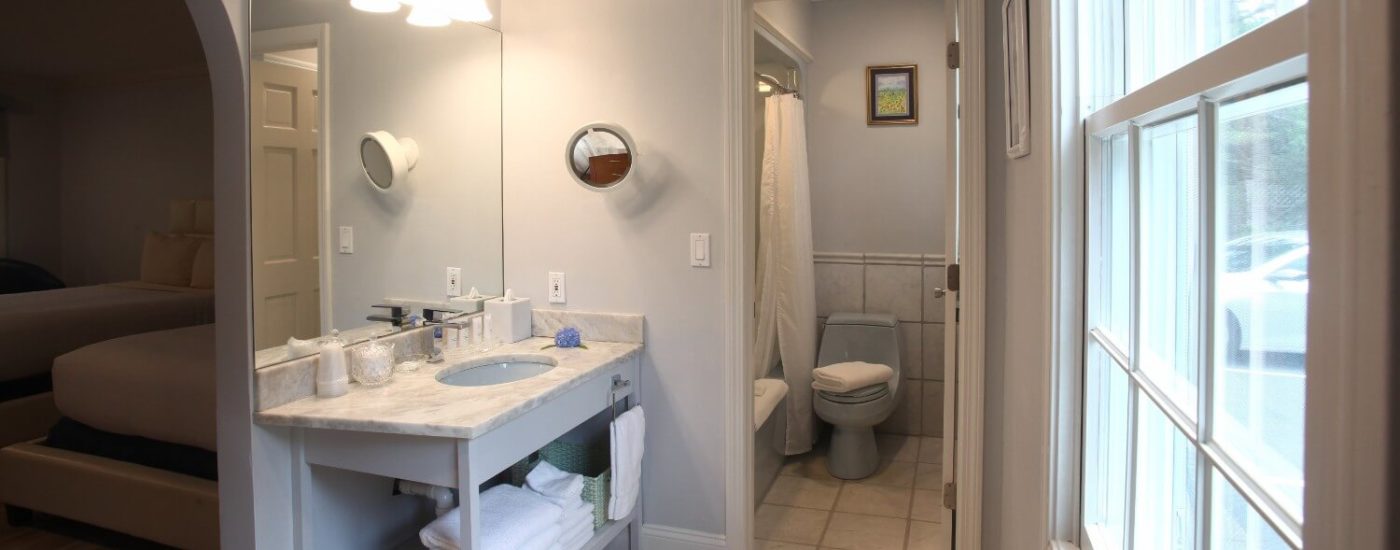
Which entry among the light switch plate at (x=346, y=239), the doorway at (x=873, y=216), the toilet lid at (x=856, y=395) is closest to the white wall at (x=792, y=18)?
the doorway at (x=873, y=216)

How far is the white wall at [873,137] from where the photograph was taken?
13.5 feet

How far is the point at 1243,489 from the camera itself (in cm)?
69

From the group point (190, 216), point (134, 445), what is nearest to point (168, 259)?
point (190, 216)

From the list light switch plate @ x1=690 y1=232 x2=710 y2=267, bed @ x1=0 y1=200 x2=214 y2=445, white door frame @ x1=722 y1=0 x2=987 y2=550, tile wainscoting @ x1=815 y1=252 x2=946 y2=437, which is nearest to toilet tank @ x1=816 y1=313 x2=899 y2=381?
tile wainscoting @ x1=815 y1=252 x2=946 y2=437

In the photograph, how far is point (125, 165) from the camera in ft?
8.75

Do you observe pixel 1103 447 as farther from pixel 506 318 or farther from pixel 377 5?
pixel 377 5

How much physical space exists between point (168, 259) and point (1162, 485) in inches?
118

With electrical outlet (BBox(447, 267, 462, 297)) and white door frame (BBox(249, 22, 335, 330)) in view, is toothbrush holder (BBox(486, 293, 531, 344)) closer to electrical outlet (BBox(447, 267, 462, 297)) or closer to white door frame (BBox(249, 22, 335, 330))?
electrical outlet (BBox(447, 267, 462, 297))

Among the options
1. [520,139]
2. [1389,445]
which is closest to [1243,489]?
[1389,445]

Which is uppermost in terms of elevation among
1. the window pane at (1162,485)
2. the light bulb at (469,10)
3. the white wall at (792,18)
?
the white wall at (792,18)

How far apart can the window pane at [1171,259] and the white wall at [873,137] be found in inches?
124

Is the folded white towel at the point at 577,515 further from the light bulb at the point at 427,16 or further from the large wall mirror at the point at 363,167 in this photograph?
the light bulb at the point at 427,16

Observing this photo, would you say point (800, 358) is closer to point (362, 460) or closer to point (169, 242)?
point (362, 460)

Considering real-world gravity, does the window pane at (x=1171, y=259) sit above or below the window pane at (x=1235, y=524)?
above
